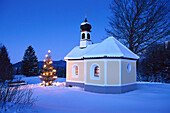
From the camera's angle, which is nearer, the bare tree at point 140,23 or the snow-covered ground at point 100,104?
the snow-covered ground at point 100,104

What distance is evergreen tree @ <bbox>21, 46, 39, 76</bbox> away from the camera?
30.8 meters

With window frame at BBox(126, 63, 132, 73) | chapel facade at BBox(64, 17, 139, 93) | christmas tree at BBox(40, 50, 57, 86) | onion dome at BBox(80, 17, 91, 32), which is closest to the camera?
chapel facade at BBox(64, 17, 139, 93)

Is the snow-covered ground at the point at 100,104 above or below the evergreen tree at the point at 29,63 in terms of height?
below

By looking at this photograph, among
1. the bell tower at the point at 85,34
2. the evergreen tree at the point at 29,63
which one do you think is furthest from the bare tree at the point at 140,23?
the evergreen tree at the point at 29,63

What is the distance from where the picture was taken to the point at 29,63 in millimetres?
30953

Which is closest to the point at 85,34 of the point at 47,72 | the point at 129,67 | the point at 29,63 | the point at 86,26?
the point at 86,26

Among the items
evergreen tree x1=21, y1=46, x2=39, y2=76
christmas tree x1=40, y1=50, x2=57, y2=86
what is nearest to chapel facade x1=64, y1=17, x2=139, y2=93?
christmas tree x1=40, y1=50, x2=57, y2=86

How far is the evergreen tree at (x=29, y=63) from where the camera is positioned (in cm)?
3083

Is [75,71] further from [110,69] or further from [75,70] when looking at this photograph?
[110,69]

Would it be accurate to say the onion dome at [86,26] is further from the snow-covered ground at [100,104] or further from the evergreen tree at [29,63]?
the evergreen tree at [29,63]

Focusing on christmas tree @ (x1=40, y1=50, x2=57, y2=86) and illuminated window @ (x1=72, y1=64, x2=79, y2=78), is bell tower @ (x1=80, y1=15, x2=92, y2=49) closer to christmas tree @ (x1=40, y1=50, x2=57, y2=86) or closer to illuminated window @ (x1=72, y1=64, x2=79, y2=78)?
illuminated window @ (x1=72, y1=64, x2=79, y2=78)

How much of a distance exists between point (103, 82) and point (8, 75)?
7809 millimetres

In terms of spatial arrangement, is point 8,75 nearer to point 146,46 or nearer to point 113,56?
point 113,56

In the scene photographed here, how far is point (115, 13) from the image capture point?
18.5 m
